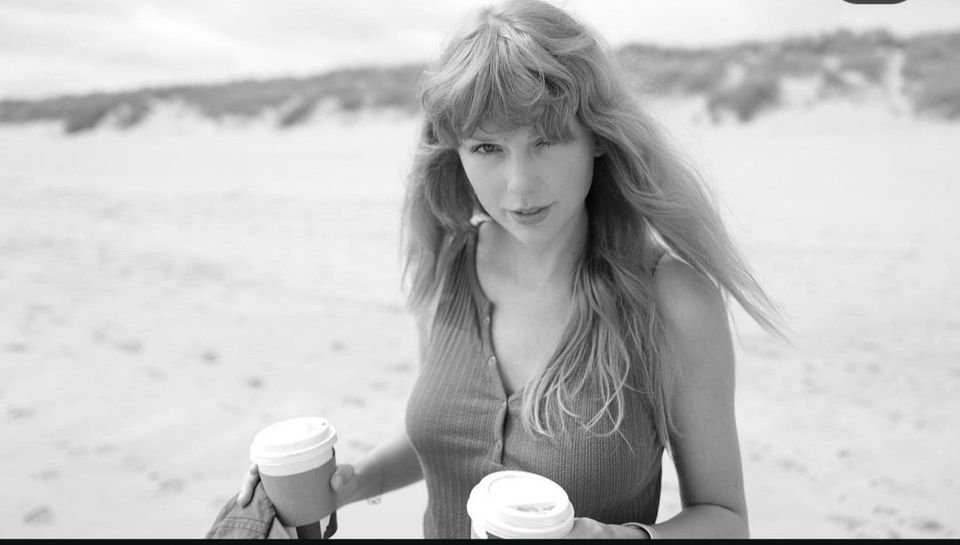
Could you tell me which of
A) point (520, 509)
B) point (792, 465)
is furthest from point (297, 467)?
point (792, 465)

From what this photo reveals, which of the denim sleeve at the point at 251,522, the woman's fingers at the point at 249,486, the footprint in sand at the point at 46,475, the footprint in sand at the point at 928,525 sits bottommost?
the footprint in sand at the point at 46,475

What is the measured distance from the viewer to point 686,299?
1699 millimetres

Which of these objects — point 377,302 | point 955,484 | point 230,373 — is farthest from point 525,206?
point 377,302

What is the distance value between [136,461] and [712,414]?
3.46m

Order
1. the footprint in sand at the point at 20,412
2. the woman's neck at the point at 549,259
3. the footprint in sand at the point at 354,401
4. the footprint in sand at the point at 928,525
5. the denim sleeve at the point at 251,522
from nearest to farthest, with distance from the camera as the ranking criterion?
the denim sleeve at the point at 251,522, the woman's neck at the point at 549,259, the footprint in sand at the point at 928,525, the footprint in sand at the point at 20,412, the footprint in sand at the point at 354,401

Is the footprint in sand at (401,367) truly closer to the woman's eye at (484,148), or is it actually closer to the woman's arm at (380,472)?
the woman's arm at (380,472)

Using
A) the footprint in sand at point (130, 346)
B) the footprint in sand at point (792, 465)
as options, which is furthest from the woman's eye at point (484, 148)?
the footprint in sand at point (130, 346)

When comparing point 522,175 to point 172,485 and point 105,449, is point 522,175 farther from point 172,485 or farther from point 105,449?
point 105,449

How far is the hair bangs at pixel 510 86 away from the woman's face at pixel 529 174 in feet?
0.09

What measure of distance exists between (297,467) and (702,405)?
92cm

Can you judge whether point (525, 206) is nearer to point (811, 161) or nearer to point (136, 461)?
point (136, 461)

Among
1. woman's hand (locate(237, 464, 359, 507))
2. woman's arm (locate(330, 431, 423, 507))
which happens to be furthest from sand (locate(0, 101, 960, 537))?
woman's hand (locate(237, 464, 359, 507))

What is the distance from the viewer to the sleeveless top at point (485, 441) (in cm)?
164

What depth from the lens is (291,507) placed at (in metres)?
1.68
